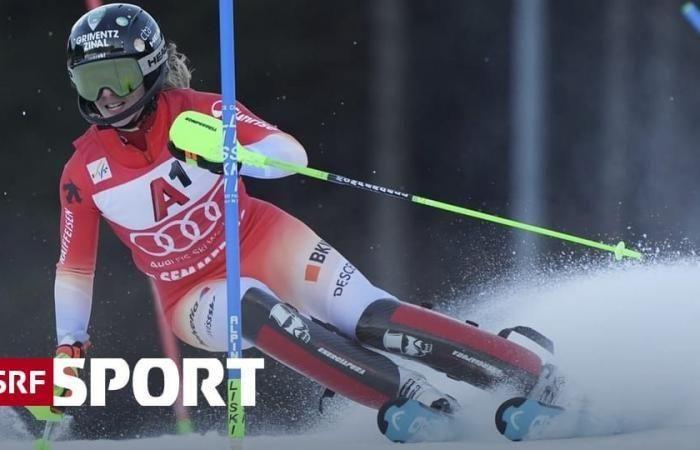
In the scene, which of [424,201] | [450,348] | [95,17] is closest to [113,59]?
[95,17]

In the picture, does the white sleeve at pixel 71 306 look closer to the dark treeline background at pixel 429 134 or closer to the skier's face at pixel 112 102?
the dark treeline background at pixel 429 134

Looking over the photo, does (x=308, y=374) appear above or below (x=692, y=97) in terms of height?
below

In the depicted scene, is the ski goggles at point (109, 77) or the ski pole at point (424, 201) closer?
the ski pole at point (424, 201)

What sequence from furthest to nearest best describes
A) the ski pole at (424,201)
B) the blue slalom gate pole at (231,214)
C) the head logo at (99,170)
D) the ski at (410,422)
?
the head logo at (99,170), the ski at (410,422), the ski pole at (424,201), the blue slalom gate pole at (231,214)

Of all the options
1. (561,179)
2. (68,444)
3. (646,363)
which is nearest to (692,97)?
(561,179)

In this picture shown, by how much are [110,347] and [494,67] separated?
5.76 feet

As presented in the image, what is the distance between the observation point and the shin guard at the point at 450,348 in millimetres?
4789

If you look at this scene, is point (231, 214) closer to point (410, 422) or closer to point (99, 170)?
point (99, 170)

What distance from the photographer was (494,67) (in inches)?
199

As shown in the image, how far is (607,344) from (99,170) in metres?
1.98

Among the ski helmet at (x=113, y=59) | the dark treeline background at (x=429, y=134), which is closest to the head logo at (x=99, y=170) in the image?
the ski helmet at (x=113, y=59)

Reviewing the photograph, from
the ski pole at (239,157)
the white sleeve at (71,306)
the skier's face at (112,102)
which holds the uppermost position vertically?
the skier's face at (112,102)

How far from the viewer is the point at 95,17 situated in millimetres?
4719

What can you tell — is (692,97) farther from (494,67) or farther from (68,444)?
(68,444)
